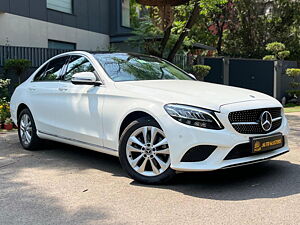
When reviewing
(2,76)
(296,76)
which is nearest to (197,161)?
(2,76)

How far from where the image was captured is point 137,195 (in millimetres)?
Result: 4207

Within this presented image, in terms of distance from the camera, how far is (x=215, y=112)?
13.7ft

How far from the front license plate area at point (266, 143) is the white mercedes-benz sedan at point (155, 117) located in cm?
1

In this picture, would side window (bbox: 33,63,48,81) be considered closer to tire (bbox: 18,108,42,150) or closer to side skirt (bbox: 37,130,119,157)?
tire (bbox: 18,108,42,150)

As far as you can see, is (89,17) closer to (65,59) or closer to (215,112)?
(65,59)

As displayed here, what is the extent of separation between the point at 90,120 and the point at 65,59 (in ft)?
4.88

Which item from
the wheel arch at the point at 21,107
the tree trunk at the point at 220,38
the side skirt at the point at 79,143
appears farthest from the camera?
the tree trunk at the point at 220,38

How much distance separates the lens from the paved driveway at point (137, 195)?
3588mm

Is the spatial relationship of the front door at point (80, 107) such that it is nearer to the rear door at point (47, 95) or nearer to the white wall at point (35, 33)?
the rear door at point (47, 95)

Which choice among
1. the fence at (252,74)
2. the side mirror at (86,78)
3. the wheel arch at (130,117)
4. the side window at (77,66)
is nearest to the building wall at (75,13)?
the fence at (252,74)

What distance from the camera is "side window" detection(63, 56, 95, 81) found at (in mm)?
5593

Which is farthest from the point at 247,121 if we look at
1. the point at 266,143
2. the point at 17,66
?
the point at 17,66

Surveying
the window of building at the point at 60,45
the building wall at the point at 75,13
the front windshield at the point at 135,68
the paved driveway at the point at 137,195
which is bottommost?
the paved driveway at the point at 137,195

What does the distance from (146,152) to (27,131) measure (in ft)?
9.72
